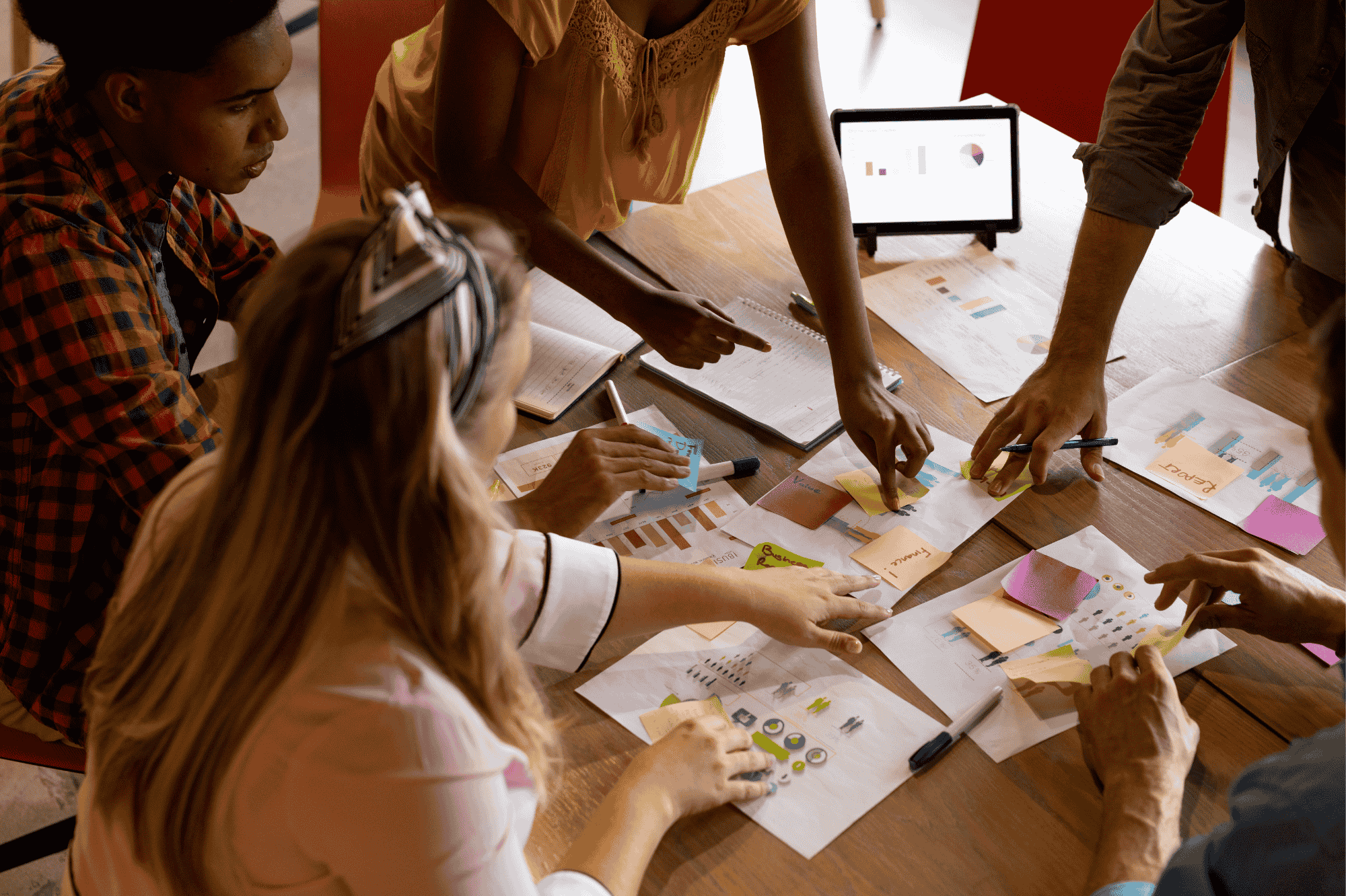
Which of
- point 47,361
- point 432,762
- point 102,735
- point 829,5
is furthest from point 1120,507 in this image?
point 829,5

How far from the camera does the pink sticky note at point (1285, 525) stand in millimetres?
1219

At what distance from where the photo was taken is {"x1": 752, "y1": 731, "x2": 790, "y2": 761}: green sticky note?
977mm

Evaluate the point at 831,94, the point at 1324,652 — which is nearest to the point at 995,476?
the point at 1324,652

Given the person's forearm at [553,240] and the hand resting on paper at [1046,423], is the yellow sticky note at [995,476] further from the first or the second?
the person's forearm at [553,240]

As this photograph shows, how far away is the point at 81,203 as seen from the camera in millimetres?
1092

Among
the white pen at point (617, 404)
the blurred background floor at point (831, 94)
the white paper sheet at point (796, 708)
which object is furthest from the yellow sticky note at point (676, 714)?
the blurred background floor at point (831, 94)

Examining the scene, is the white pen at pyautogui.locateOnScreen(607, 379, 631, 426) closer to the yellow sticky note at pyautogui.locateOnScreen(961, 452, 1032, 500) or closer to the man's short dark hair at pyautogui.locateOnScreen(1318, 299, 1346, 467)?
the yellow sticky note at pyautogui.locateOnScreen(961, 452, 1032, 500)

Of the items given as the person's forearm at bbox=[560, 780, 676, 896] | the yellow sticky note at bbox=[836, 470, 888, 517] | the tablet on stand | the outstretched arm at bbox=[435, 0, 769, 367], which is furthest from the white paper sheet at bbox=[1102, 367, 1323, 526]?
the person's forearm at bbox=[560, 780, 676, 896]

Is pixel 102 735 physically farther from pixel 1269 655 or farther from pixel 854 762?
pixel 1269 655

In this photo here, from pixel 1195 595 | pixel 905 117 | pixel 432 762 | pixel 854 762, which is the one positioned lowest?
pixel 854 762

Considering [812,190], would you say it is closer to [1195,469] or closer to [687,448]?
[687,448]

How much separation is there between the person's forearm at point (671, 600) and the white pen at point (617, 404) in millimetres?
336

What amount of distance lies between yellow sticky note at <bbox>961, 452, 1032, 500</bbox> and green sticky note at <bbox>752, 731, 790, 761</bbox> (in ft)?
1.64

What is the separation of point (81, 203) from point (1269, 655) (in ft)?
4.67
